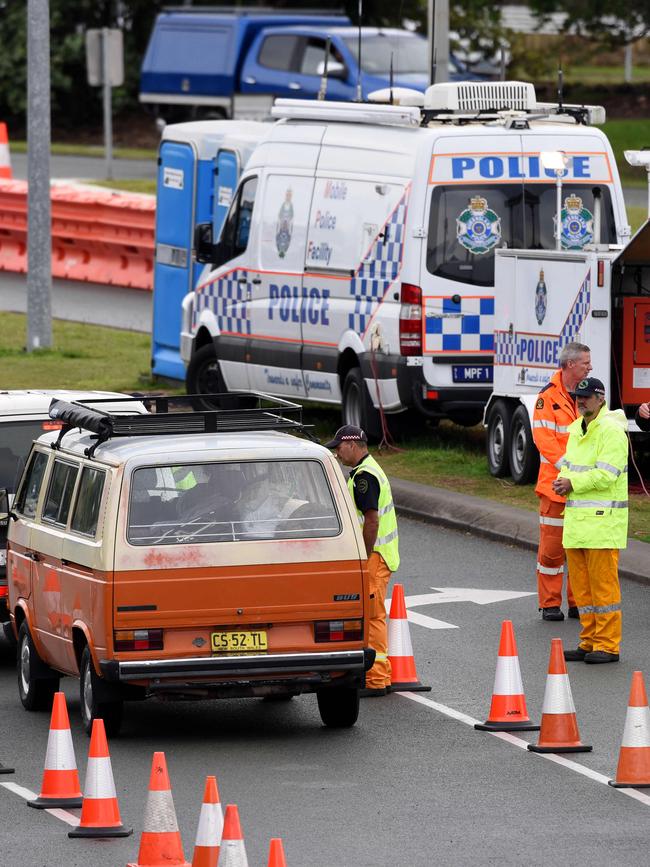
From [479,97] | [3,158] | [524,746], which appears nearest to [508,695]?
[524,746]

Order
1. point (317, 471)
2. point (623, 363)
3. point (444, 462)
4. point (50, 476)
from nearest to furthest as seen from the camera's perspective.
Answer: point (317, 471)
point (50, 476)
point (623, 363)
point (444, 462)

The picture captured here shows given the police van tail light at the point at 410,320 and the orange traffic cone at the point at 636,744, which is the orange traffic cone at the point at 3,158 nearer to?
the police van tail light at the point at 410,320

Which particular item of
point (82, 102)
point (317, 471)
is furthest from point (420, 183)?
point (82, 102)

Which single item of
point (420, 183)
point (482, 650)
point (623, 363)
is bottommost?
point (482, 650)

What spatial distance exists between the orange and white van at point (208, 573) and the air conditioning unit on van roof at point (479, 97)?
30.9 ft

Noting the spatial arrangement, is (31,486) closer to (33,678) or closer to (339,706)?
(33,678)

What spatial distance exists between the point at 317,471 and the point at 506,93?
A: 1020 centimetres

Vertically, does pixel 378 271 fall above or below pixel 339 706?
above

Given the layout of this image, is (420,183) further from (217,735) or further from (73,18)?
(73,18)

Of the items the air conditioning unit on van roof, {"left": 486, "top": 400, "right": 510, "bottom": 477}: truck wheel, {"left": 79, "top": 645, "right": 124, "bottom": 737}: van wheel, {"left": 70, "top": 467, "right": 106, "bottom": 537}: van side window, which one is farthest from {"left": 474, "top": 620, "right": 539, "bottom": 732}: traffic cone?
the air conditioning unit on van roof

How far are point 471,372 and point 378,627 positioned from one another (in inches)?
314

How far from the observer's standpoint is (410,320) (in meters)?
19.5

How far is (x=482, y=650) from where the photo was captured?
43.0ft

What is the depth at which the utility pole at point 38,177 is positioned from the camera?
1024 inches
